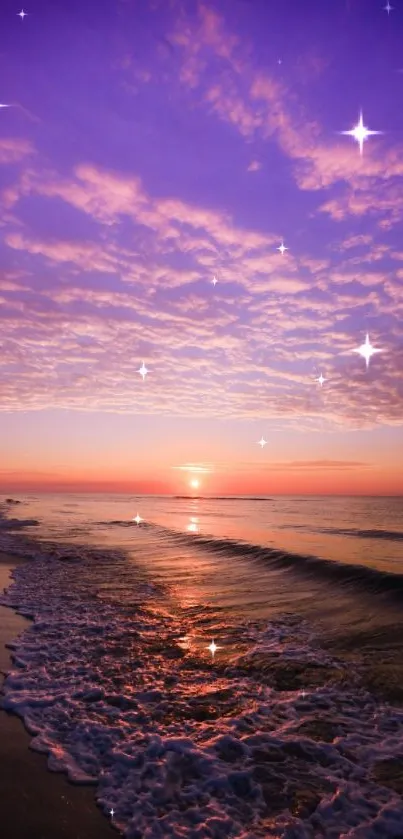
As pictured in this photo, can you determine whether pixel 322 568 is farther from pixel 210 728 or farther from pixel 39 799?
pixel 39 799

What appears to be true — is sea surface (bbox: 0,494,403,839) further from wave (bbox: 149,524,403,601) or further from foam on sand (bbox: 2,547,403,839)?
wave (bbox: 149,524,403,601)

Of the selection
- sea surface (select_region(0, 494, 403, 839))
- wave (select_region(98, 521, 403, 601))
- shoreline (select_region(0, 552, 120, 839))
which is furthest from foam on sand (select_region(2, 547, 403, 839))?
wave (select_region(98, 521, 403, 601))

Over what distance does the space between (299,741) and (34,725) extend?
356 cm

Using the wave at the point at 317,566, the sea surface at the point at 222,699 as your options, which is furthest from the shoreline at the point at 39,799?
the wave at the point at 317,566

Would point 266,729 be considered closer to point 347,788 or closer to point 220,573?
point 347,788

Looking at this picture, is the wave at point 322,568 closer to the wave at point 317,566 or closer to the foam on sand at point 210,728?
the wave at point 317,566

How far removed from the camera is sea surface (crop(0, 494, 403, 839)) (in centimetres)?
464

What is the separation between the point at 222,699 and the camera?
7098mm

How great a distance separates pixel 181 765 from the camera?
528cm

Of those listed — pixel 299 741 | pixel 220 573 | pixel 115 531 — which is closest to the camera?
pixel 299 741

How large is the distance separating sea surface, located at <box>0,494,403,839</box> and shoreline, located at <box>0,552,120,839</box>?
6.1 inches

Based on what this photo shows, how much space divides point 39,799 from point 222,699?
10.9 ft

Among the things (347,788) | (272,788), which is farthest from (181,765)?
(347,788)

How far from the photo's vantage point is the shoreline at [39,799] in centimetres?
406
